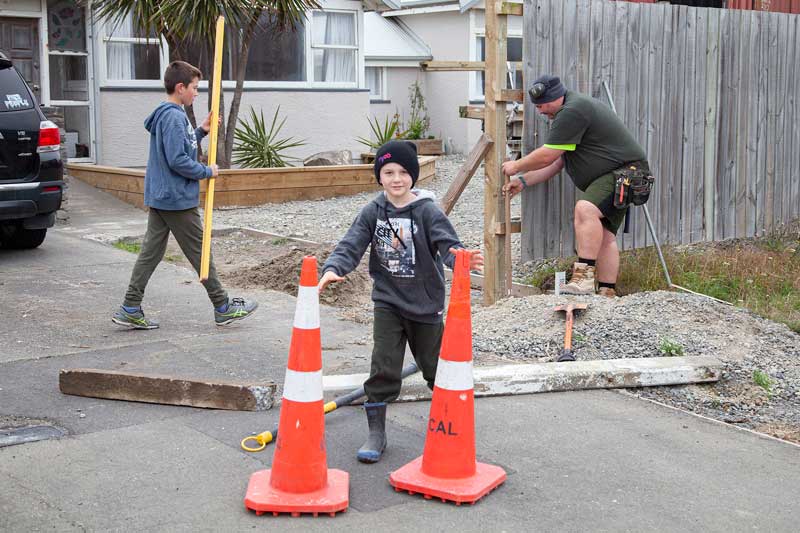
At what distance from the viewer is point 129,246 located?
11.0 metres

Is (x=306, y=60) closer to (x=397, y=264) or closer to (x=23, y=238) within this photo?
(x=23, y=238)

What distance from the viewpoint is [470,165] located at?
7.96 meters

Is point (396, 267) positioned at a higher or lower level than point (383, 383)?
higher

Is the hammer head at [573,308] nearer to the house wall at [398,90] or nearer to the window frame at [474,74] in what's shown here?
the window frame at [474,74]

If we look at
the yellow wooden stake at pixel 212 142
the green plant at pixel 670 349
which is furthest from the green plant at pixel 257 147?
the green plant at pixel 670 349

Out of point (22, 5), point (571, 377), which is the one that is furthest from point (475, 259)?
point (22, 5)

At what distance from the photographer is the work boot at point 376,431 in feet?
15.1

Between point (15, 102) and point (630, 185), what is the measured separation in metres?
5.80

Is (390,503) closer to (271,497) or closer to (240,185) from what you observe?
(271,497)

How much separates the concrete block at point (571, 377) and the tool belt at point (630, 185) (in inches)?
75.0

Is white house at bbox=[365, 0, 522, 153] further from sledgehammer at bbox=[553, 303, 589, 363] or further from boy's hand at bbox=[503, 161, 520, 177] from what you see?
sledgehammer at bbox=[553, 303, 589, 363]

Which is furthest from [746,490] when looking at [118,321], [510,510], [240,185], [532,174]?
[240,185]

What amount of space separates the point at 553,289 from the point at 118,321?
3644 millimetres

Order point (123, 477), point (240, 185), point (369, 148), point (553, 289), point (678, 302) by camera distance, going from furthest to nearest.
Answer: point (369, 148)
point (240, 185)
point (553, 289)
point (678, 302)
point (123, 477)
